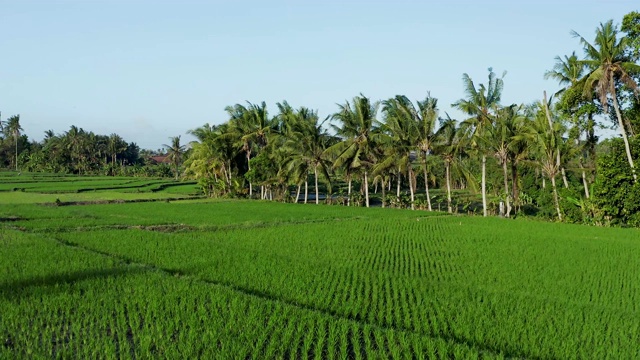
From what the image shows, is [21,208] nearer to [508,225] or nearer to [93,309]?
[93,309]

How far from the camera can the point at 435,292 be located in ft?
23.3

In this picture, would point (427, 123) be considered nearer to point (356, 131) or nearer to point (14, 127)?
point (356, 131)

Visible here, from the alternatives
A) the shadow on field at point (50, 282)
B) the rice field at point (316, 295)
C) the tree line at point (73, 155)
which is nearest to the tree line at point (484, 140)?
the rice field at point (316, 295)

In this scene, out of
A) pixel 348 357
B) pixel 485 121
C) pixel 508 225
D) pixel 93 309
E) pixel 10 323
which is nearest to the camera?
pixel 348 357

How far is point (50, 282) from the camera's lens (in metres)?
7.18

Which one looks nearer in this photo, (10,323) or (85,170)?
(10,323)

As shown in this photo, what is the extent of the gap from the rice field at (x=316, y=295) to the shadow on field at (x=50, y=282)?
32 mm

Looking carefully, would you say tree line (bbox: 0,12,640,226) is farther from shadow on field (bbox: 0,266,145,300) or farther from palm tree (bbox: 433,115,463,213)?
shadow on field (bbox: 0,266,145,300)

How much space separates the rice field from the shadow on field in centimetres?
3

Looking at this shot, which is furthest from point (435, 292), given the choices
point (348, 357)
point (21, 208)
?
point (21, 208)

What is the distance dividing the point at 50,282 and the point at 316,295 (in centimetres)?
389

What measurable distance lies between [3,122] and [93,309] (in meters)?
68.2

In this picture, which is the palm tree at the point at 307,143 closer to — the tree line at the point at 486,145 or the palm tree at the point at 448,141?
the tree line at the point at 486,145

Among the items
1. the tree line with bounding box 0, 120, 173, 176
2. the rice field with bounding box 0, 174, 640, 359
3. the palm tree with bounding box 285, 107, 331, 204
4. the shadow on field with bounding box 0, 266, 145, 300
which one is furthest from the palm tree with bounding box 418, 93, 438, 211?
the tree line with bounding box 0, 120, 173, 176
